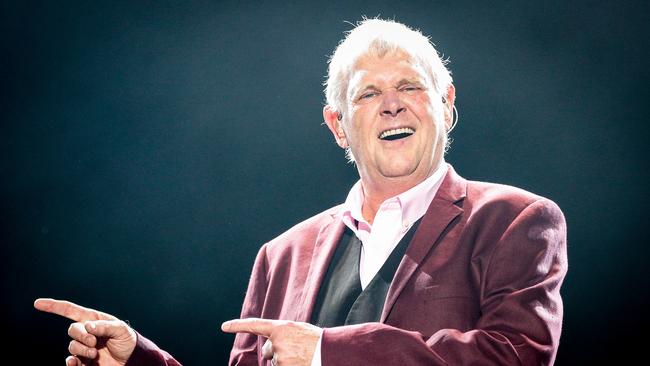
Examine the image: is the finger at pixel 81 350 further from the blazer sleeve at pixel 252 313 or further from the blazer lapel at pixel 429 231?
the blazer lapel at pixel 429 231

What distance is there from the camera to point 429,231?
172 centimetres

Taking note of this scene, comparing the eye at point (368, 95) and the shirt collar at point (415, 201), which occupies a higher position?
the eye at point (368, 95)

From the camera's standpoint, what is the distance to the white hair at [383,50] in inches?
79.2

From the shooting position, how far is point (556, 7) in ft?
8.52

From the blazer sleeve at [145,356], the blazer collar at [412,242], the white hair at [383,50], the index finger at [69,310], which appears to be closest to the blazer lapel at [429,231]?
the blazer collar at [412,242]

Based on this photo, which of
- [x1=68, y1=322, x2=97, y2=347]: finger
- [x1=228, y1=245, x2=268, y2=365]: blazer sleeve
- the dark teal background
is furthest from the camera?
Result: the dark teal background

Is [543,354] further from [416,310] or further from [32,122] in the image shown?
[32,122]

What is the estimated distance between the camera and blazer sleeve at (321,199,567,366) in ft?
4.57

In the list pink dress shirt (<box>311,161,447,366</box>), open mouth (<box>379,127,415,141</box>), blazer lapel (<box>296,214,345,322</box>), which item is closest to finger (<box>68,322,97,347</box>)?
blazer lapel (<box>296,214,345,322</box>)

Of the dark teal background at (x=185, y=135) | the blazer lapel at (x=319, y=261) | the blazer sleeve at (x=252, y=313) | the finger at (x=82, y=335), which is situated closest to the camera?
the finger at (x=82, y=335)

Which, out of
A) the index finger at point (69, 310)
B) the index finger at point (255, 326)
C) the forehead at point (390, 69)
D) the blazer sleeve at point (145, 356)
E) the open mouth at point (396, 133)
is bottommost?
the blazer sleeve at point (145, 356)

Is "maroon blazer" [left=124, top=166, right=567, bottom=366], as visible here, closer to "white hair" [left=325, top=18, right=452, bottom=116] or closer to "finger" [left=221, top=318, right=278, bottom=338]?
"finger" [left=221, top=318, right=278, bottom=338]

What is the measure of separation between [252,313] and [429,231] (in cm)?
63

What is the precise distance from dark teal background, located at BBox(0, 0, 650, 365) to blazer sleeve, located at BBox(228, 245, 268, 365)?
66 cm
